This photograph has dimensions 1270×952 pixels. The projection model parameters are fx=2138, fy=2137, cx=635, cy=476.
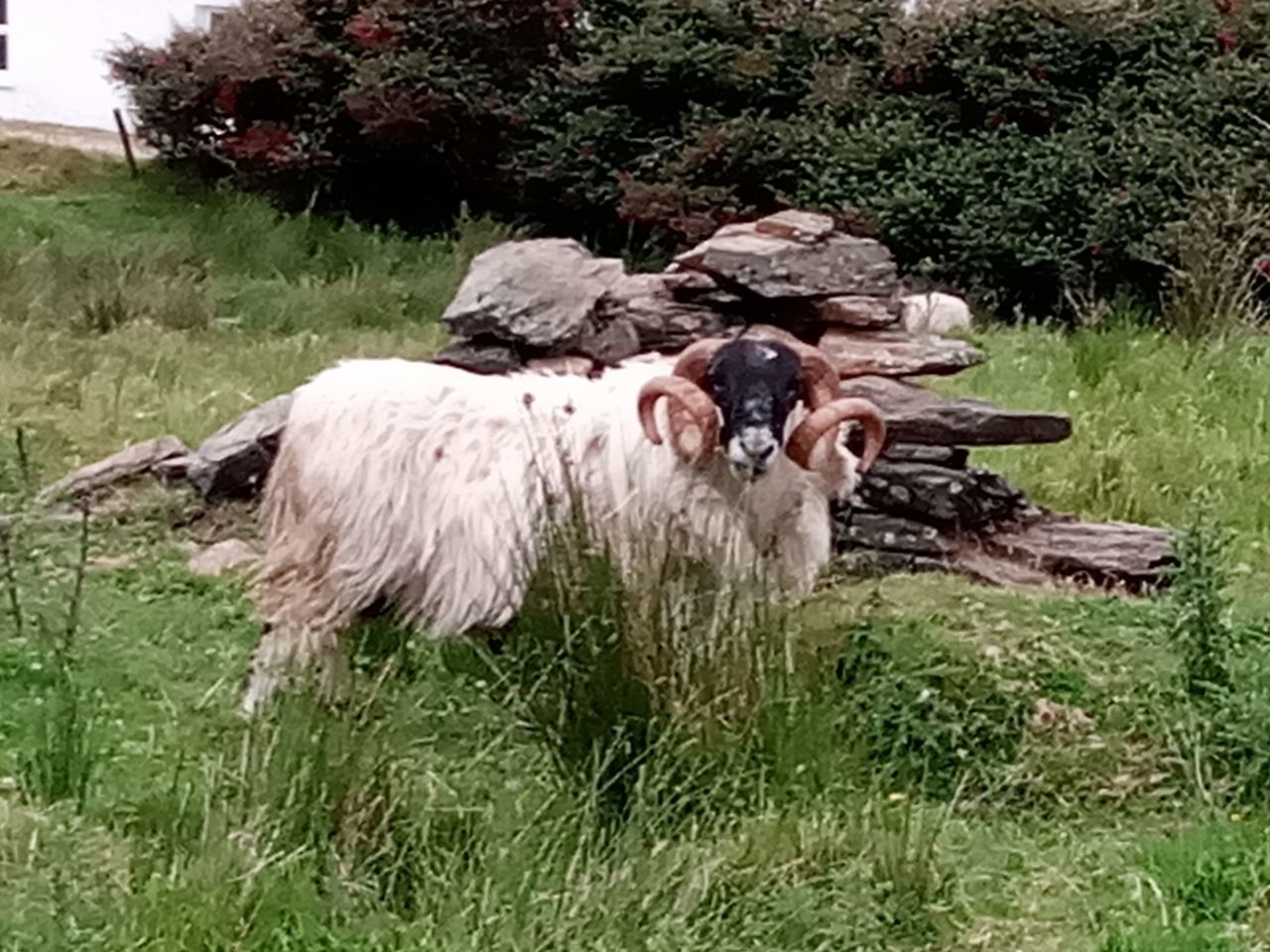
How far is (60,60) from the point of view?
23.7m

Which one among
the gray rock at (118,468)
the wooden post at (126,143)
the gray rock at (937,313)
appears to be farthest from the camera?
the wooden post at (126,143)

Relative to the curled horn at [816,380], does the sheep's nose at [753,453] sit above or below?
below

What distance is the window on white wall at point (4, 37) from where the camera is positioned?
23875mm

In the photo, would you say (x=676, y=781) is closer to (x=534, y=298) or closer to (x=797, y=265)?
(x=534, y=298)

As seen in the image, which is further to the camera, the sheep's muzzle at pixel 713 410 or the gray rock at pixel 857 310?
the gray rock at pixel 857 310

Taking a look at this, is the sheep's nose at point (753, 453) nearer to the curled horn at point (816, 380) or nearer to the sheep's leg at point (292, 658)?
the curled horn at point (816, 380)

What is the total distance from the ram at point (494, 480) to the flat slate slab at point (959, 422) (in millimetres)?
1390

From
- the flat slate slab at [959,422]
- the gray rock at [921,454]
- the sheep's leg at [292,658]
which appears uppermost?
the flat slate slab at [959,422]

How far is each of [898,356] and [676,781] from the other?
3.86m

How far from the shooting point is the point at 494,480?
7281mm

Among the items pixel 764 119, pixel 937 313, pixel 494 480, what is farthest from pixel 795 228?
pixel 764 119

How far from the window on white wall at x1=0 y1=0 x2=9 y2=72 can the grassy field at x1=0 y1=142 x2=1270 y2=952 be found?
15.3 metres

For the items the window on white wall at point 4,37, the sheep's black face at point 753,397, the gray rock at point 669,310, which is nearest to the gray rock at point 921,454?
the gray rock at point 669,310

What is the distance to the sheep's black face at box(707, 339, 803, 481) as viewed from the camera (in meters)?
7.02
